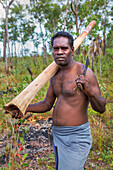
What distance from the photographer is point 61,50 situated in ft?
3.86

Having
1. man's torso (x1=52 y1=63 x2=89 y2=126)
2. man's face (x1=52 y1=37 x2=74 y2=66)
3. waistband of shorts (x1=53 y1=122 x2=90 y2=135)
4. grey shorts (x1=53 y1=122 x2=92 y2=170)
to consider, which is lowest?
grey shorts (x1=53 y1=122 x2=92 y2=170)

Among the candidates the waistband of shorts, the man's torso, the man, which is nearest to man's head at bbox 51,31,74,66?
the man

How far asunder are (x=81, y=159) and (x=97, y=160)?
142 centimetres

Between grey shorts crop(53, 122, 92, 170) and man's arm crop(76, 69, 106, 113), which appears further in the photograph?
grey shorts crop(53, 122, 92, 170)

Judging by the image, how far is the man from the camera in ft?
3.77

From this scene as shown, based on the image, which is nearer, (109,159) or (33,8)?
(109,159)

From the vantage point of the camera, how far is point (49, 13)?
61.1 ft

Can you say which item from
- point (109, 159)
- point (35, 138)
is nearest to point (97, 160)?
point (109, 159)

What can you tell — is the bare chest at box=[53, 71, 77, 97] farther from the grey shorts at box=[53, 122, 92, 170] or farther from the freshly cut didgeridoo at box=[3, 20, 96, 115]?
the grey shorts at box=[53, 122, 92, 170]

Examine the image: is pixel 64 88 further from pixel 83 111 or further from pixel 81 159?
pixel 81 159

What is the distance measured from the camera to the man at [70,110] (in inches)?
45.3

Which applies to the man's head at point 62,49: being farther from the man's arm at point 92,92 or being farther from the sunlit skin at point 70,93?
the man's arm at point 92,92

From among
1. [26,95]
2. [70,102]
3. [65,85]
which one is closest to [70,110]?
[70,102]

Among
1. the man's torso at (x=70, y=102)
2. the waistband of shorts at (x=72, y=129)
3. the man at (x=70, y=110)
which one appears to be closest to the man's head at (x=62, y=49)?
the man at (x=70, y=110)
